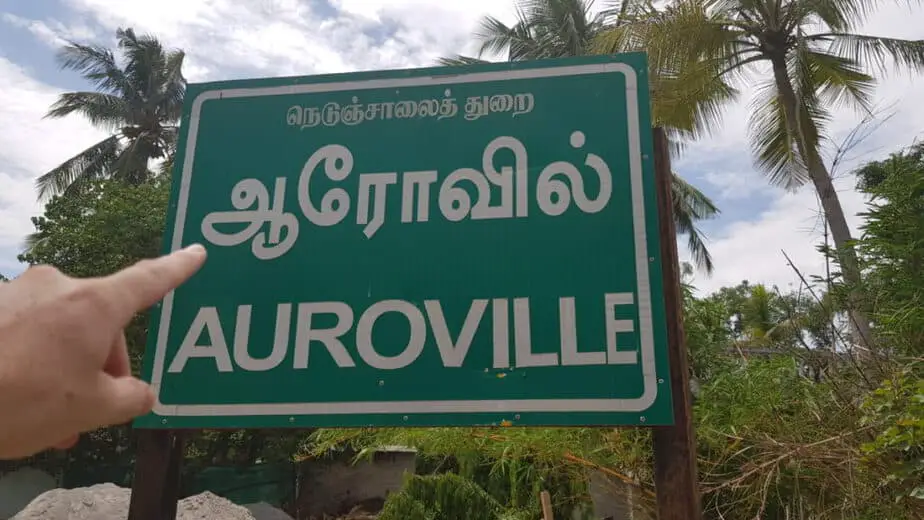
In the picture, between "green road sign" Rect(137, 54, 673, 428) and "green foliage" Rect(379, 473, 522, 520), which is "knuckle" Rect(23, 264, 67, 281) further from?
"green foliage" Rect(379, 473, 522, 520)

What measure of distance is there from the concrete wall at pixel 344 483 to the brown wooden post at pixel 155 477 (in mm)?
13546

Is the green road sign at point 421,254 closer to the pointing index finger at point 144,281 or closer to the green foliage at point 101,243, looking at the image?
the pointing index finger at point 144,281

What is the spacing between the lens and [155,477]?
8.09 feet

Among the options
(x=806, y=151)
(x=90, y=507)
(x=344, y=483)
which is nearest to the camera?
(x=90, y=507)

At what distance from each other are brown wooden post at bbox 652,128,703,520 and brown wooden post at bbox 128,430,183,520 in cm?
171

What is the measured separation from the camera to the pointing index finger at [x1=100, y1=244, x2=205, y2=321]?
95 cm

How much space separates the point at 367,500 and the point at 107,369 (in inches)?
633

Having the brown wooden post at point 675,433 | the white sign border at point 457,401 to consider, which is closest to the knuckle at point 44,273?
the white sign border at point 457,401

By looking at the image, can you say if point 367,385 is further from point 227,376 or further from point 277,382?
point 227,376

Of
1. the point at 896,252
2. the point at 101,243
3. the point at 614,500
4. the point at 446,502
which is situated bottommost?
the point at 446,502

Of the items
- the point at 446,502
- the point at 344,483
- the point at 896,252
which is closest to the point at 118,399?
the point at 446,502

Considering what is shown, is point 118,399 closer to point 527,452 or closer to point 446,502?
point 527,452

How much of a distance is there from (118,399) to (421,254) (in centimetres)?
162

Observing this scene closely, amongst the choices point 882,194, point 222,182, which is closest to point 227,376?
point 222,182
